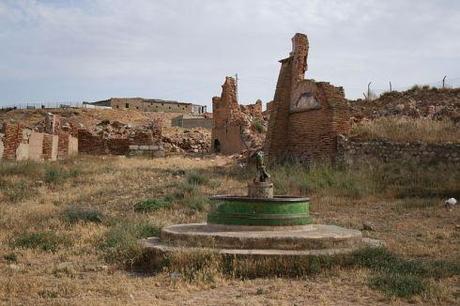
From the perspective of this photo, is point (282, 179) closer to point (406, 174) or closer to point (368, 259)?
point (406, 174)

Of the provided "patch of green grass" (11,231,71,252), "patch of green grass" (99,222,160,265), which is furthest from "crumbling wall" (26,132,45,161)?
"patch of green grass" (11,231,71,252)

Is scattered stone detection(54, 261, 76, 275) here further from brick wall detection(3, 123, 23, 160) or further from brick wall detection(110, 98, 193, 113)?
brick wall detection(110, 98, 193, 113)

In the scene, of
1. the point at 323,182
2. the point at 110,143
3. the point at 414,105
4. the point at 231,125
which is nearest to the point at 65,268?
the point at 323,182

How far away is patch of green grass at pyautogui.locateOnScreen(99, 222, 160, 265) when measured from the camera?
805cm

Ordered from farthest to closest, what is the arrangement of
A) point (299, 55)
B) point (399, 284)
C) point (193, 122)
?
point (193, 122) < point (299, 55) < point (399, 284)

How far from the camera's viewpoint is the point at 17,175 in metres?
17.6

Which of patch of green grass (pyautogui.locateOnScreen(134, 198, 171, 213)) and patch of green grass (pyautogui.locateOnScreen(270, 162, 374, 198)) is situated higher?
patch of green grass (pyautogui.locateOnScreen(270, 162, 374, 198))

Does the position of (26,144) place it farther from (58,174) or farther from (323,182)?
(323,182)

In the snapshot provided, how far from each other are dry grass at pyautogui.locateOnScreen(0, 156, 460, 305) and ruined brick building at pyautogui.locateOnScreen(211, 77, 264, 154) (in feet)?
35.2

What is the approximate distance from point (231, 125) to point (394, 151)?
15.2 meters

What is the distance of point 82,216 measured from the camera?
11.2 meters

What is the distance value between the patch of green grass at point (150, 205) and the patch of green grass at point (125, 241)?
1858 millimetres

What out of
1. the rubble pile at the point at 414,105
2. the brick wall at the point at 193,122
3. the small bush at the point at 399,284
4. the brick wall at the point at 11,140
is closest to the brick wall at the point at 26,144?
the brick wall at the point at 11,140

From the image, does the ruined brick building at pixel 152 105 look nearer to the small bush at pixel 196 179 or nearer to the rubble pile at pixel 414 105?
the rubble pile at pixel 414 105
